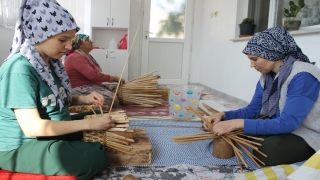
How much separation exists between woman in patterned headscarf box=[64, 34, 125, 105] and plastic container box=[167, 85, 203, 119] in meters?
0.70

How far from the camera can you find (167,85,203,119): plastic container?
9.27 feet

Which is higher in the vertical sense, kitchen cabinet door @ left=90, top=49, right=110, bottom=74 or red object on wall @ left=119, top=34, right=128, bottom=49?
red object on wall @ left=119, top=34, right=128, bottom=49

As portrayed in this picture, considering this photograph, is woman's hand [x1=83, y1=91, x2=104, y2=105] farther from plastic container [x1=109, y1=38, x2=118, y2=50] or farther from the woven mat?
plastic container [x1=109, y1=38, x2=118, y2=50]

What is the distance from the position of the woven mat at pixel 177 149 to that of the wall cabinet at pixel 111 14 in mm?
3357

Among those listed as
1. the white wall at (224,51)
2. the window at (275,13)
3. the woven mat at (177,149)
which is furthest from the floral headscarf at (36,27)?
the window at (275,13)

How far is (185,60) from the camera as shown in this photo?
651cm

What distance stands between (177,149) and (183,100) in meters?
0.92

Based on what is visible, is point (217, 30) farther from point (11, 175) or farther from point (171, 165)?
point (11, 175)

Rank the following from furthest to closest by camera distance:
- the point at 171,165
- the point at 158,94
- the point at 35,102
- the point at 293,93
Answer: the point at 158,94 → the point at 171,165 → the point at 293,93 → the point at 35,102

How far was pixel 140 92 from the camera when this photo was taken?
344 centimetres

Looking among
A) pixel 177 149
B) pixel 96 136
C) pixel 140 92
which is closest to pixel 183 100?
pixel 140 92

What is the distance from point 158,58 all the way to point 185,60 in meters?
0.63

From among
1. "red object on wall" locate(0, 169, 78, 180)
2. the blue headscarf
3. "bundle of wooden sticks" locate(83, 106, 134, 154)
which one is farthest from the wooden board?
the blue headscarf

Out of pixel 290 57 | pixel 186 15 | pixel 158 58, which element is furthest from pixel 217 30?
pixel 290 57
